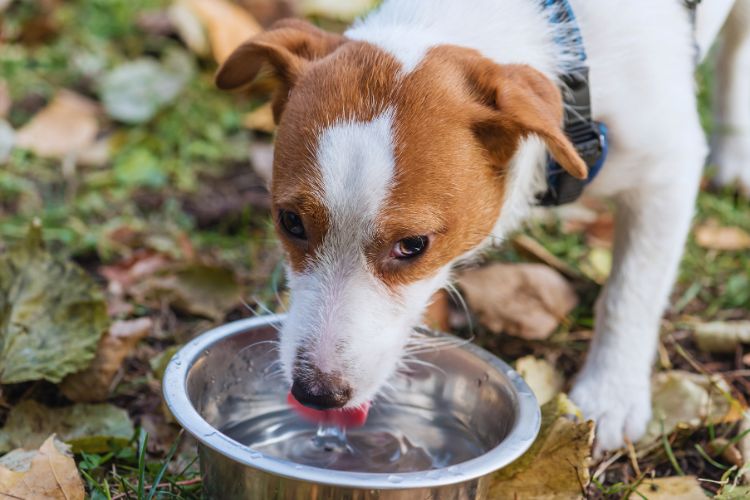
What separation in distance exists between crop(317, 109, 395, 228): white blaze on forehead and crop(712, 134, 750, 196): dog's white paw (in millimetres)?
2472

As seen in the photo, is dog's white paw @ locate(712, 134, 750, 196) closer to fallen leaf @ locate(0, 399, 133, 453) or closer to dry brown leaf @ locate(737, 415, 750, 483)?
dry brown leaf @ locate(737, 415, 750, 483)

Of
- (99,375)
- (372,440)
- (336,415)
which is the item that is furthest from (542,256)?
(99,375)

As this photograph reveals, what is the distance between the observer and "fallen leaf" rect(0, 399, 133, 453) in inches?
85.4

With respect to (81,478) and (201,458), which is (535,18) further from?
(81,478)

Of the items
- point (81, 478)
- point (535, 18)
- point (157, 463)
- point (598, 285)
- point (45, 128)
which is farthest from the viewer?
point (45, 128)

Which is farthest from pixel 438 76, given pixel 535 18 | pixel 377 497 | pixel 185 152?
pixel 185 152

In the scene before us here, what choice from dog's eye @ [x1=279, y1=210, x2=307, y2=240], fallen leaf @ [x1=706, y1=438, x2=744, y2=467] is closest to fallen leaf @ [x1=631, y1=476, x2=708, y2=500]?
fallen leaf @ [x1=706, y1=438, x2=744, y2=467]

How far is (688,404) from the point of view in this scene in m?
Result: 2.50

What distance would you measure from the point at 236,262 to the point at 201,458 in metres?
1.57

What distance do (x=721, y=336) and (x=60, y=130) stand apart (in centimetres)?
293

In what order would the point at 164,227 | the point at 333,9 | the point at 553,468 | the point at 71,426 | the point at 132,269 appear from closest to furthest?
the point at 553,468
the point at 71,426
the point at 132,269
the point at 164,227
the point at 333,9

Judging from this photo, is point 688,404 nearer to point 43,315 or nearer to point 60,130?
point 43,315

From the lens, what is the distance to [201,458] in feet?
6.11

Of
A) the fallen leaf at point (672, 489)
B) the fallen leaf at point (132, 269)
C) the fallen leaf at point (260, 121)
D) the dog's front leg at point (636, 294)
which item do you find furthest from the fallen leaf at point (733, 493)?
the fallen leaf at point (260, 121)
